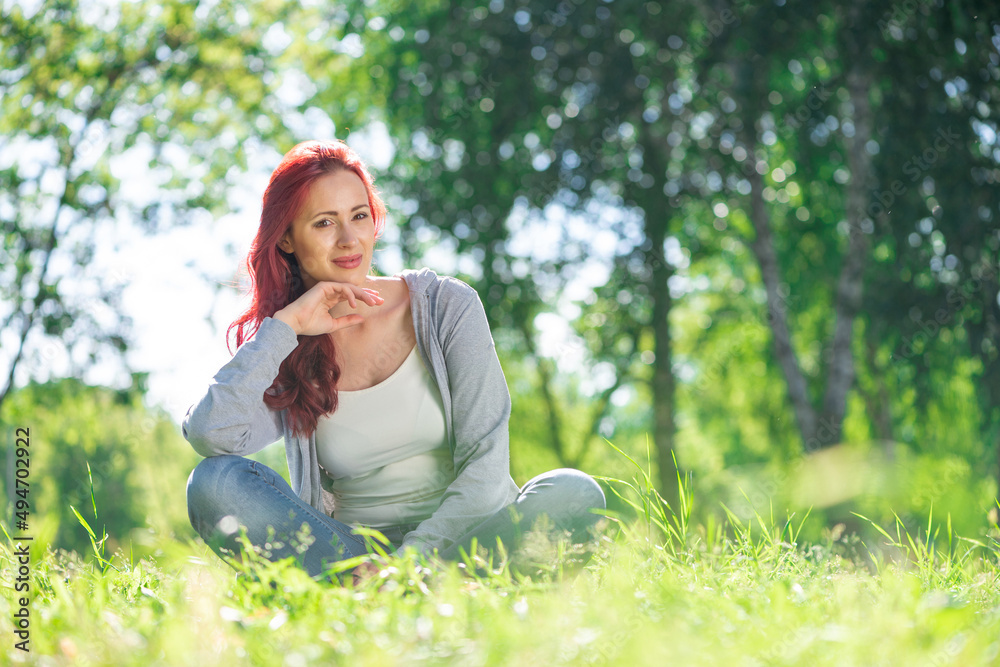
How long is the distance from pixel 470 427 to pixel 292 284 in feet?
3.01

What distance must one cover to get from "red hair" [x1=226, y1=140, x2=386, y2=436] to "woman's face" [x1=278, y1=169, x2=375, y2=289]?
0.12 feet

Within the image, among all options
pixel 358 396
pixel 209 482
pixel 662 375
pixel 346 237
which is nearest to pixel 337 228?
→ pixel 346 237

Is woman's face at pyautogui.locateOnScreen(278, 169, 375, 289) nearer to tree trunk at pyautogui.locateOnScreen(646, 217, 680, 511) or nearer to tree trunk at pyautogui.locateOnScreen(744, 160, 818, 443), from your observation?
tree trunk at pyautogui.locateOnScreen(744, 160, 818, 443)

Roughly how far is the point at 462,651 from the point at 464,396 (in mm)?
1313

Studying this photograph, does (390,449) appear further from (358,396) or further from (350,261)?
(350,261)

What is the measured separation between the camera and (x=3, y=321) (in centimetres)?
904

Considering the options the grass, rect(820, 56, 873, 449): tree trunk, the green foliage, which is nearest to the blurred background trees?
rect(820, 56, 873, 449): tree trunk

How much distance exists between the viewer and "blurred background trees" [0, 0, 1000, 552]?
254 inches

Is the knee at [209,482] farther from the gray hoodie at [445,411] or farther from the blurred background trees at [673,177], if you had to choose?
the blurred background trees at [673,177]

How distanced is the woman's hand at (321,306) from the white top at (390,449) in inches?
9.9

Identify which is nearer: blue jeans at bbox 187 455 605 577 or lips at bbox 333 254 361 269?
blue jeans at bbox 187 455 605 577

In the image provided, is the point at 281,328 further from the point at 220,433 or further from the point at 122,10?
the point at 122,10

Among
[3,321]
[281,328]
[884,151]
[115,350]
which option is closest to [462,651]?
[281,328]

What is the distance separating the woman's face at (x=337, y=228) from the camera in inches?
109
